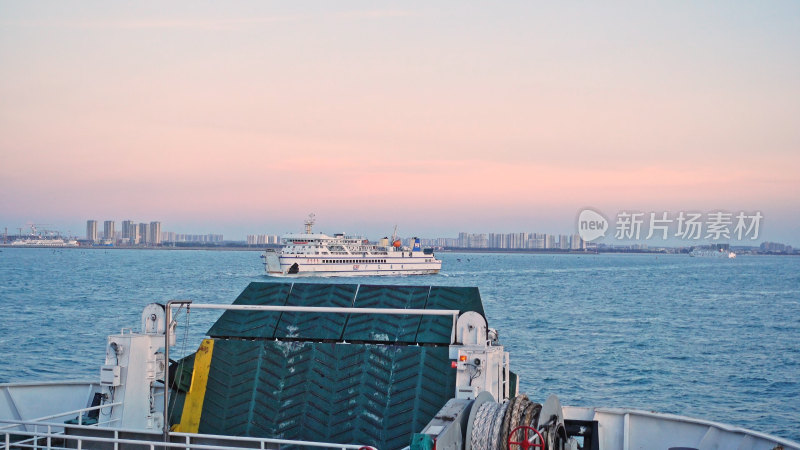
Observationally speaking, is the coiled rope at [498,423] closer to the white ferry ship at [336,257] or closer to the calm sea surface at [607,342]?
the calm sea surface at [607,342]

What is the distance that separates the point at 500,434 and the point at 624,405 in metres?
Answer: 31.8

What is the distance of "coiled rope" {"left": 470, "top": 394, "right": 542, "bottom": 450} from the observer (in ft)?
35.0

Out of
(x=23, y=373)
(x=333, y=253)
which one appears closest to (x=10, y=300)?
(x=23, y=373)

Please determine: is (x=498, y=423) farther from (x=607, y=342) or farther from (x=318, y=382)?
(x=607, y=342)

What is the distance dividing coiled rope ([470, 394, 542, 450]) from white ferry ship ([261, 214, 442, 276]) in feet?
450

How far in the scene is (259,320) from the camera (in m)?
18.6

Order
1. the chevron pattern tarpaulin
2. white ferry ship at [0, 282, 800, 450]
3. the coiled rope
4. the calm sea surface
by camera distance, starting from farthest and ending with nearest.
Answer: the calm sea surface, the chevron pattern tarpaulin, white ferry ship at [0, 282, 800, 450], the coiled rope

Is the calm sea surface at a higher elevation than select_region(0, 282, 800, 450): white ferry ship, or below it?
below

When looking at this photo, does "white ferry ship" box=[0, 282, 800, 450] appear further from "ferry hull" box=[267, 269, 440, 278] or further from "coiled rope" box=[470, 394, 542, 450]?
"ferry hull" box=[267, 269, 440, 278]

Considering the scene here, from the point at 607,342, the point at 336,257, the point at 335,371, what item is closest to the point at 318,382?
the point at 335,371

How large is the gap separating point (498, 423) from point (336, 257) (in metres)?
143

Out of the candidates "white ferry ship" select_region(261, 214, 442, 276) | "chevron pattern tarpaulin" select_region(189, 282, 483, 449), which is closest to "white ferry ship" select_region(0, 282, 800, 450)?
"chevron pattern tarpaulin" select_region(189, 282, 483, 449)

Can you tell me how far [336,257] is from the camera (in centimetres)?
15350

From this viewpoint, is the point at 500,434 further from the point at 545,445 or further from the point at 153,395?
the point at 153,395
